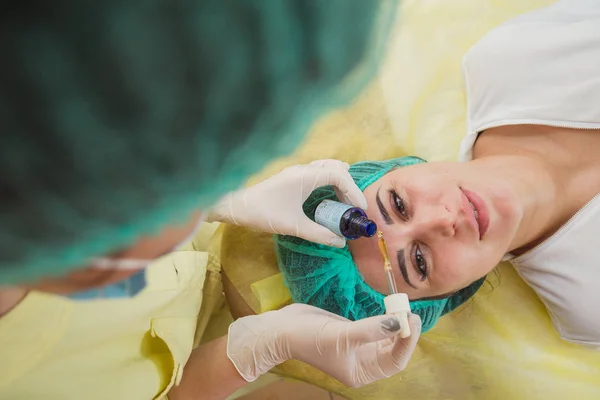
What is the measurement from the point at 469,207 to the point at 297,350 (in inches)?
21.9

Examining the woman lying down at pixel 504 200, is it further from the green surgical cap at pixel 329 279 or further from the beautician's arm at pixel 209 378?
the beautician's arm at pixel 209 378

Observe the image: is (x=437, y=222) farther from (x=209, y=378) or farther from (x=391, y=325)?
(x=209, y=378)

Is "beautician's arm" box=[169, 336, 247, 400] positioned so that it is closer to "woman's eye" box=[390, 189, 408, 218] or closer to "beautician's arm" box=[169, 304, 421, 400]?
"beautician's arm" box=[169, 304, 421, 400]

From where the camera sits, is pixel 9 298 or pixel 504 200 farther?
pixel 504 200

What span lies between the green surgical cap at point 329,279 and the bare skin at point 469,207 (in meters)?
0.04

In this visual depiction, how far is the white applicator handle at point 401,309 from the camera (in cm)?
109

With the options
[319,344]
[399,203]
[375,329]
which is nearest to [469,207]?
[399,203]

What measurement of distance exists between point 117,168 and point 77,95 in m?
0.06

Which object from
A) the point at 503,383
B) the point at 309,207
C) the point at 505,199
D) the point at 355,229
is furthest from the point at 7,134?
the point at 503,383

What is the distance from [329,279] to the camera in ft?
4.28

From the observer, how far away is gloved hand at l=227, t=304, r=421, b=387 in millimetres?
1154

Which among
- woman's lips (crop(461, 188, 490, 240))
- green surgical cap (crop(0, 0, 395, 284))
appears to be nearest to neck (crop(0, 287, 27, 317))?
green surgical cap (crop(0, 0, 395, 284))

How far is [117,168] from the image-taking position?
388 mm

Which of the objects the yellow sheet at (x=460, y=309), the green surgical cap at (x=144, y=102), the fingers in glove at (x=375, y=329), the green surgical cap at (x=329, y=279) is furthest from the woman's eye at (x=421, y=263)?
the green surgical cap at (x=144, y=102)
